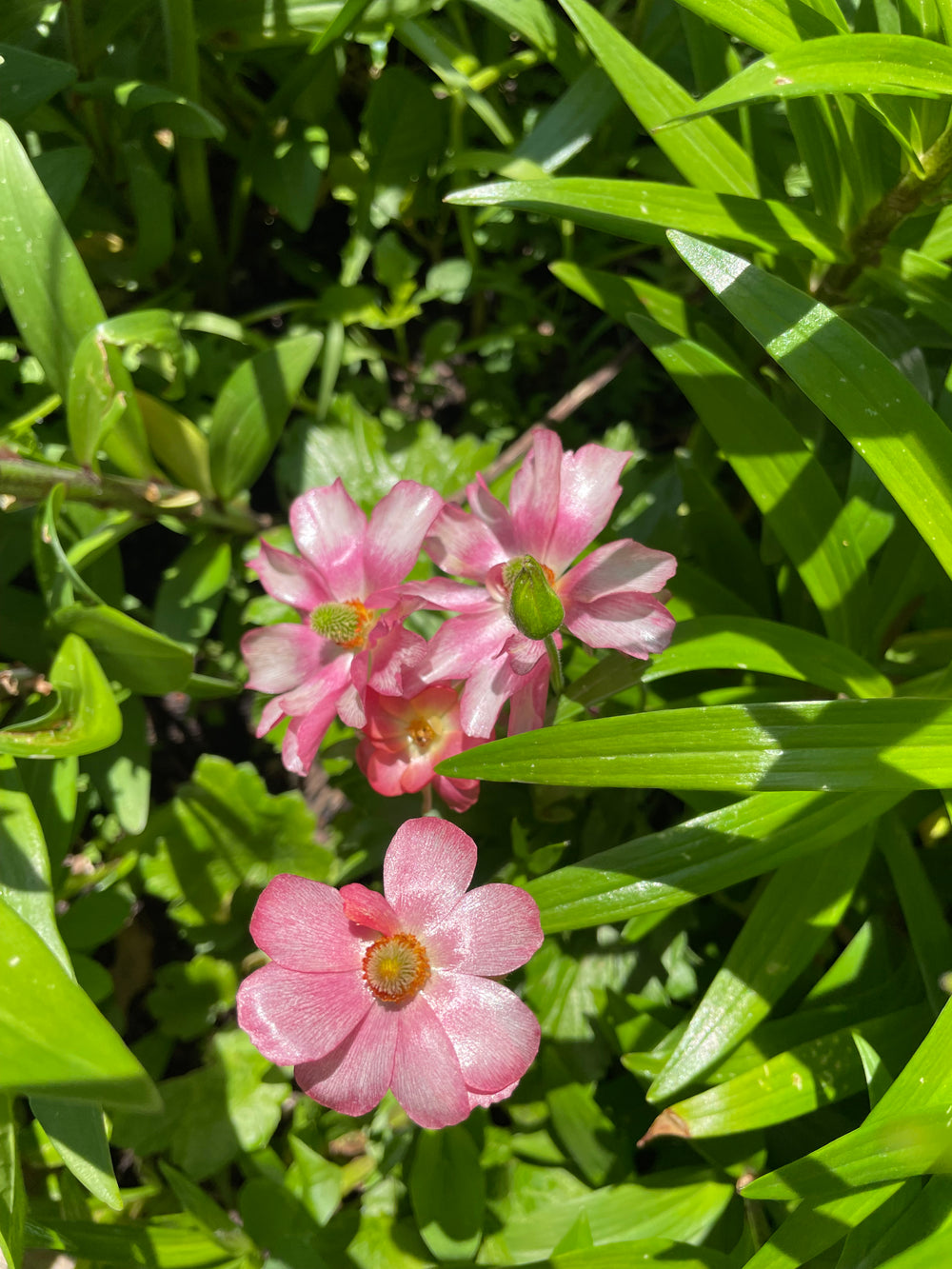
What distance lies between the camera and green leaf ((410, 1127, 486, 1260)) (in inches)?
42.3

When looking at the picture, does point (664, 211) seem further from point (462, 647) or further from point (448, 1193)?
point (448, 1193)

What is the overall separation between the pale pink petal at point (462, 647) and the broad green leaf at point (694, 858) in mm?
220

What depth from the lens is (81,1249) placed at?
1.05 metres

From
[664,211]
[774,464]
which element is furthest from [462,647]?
[664,211]

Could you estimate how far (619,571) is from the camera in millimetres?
780

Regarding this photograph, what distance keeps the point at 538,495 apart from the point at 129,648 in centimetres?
52

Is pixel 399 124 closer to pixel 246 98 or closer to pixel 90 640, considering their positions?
pixel 246 98

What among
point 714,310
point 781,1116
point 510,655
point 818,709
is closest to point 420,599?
point 510,655

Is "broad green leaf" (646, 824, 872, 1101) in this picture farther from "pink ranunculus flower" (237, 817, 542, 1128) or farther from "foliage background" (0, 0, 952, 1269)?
"pink ranunculus flower" (237, 817, 542, 1128)

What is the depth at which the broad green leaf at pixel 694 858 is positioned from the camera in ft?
2.65

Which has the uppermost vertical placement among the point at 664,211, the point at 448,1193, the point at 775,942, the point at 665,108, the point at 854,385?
the point at 665,108

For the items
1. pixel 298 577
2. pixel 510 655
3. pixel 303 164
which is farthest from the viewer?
pixel 303 164

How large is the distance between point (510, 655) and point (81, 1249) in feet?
3.12

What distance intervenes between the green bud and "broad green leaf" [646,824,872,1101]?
47 centimetres
